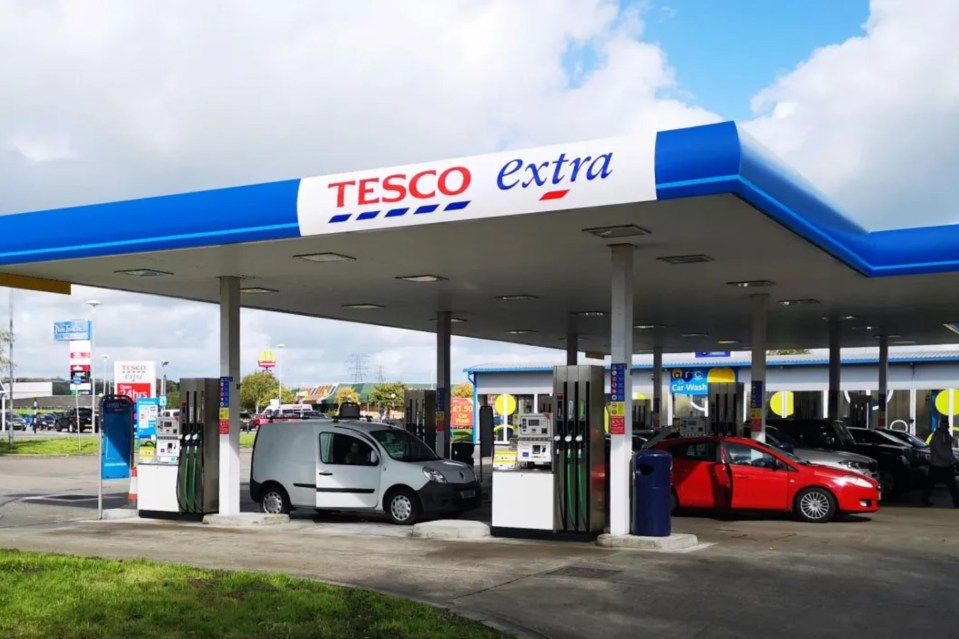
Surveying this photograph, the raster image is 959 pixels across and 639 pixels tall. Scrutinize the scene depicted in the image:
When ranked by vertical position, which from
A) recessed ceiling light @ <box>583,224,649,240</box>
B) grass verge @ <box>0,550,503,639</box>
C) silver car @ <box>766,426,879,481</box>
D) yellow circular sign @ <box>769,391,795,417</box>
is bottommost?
grass verge @ <box>0,550,503,639</box>

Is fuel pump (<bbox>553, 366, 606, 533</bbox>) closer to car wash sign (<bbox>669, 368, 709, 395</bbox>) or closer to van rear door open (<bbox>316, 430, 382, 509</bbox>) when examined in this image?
van rear door open (<bbox>316, 430, 382, 509</bbox>)

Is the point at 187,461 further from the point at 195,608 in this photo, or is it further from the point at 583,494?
the point at 195,608

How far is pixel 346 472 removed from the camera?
1759cm

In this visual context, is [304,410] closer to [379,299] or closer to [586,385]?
[379,299]

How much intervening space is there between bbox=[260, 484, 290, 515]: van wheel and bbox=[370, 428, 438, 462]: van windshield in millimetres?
1939

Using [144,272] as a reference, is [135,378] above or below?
below

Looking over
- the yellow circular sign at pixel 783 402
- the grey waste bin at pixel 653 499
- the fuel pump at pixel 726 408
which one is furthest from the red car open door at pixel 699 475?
the yellow circular sign at pixel 783 402

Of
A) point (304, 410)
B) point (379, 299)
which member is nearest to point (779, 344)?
point (379, 299)

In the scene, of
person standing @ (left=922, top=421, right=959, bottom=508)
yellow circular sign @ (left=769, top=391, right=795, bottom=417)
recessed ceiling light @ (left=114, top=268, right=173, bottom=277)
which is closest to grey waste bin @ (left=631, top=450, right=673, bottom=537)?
recessed ceiling light @ (left=114, top=268, right=173, bottom=277)

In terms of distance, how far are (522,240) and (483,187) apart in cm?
202

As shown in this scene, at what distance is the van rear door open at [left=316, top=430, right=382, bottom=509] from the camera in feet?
57.2

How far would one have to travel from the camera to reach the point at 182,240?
14.6 metres

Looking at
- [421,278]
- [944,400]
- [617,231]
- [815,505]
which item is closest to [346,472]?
[421,278]

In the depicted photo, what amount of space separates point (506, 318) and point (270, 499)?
10227 mm
